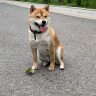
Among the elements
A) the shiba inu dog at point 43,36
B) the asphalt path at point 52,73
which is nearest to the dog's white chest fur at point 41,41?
the shiba inu dog at point 43,36

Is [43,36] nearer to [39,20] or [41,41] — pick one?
[41,41]

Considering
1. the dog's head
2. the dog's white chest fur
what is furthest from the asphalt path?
the dog's head

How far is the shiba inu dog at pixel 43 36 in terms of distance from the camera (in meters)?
3.12

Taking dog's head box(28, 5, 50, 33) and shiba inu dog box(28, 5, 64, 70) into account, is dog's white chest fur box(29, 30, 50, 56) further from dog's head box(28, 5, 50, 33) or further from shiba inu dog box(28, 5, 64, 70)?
dog's head box(28, 5, 50, 33)

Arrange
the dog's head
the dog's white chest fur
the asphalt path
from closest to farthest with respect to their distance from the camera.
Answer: the asphalt path, the dog's head, the dog's white chest fur

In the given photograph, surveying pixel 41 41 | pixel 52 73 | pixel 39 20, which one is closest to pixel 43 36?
pixel 41 41

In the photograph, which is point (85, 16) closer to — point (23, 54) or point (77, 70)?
point (23, 54)

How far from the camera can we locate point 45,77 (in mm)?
3199

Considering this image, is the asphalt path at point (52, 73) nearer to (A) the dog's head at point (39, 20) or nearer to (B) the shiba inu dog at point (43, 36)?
(B) the shiba inu dog at point (43, 36)

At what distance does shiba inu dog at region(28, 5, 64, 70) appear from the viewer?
3.12 meters

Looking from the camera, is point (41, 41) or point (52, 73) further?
point (52, 73)

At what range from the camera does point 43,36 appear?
3211 millimetres

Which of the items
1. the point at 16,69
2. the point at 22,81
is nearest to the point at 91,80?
the point at 22,81

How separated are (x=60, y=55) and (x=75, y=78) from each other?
0.65 meters
